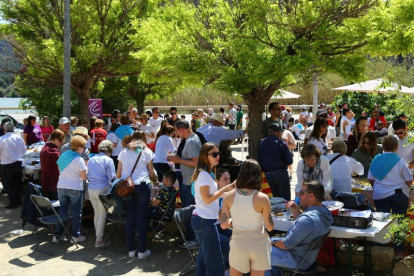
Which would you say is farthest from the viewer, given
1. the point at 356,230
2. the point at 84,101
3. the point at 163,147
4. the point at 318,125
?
the point at 84,101

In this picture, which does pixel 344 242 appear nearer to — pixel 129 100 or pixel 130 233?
pixel 130 233

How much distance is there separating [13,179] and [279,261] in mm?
6860

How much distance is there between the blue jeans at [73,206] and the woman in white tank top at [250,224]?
3817mm

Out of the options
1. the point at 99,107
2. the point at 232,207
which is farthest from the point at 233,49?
the point at 99,107

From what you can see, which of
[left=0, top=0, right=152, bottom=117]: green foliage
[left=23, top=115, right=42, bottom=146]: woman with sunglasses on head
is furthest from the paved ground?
[left=0, top=0, right=152, bottom=117]: green foliage

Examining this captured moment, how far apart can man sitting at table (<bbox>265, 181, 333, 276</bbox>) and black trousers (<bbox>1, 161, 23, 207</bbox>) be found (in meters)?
6.61

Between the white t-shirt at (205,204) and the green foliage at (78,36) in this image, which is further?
the green foliage at (78,36)

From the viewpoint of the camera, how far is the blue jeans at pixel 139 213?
23.1 feet

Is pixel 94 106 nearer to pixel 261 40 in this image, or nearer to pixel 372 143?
pixel 261 40

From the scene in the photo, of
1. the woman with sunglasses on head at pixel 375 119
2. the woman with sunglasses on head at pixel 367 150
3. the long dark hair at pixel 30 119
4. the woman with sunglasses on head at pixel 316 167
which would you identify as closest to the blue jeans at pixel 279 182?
the woman with sunglasses on head at pixel 316 167

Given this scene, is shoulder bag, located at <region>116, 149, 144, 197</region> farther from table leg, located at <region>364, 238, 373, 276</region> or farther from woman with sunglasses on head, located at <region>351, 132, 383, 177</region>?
woman with sunglasses on head, located at <region>351, 132, 383, 177</region>

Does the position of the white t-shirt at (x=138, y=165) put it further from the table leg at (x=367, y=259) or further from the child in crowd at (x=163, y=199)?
the table leg at (x=367, y=259)

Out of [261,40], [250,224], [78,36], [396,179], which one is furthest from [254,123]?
[78,36]

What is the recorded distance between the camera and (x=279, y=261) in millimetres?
5285
